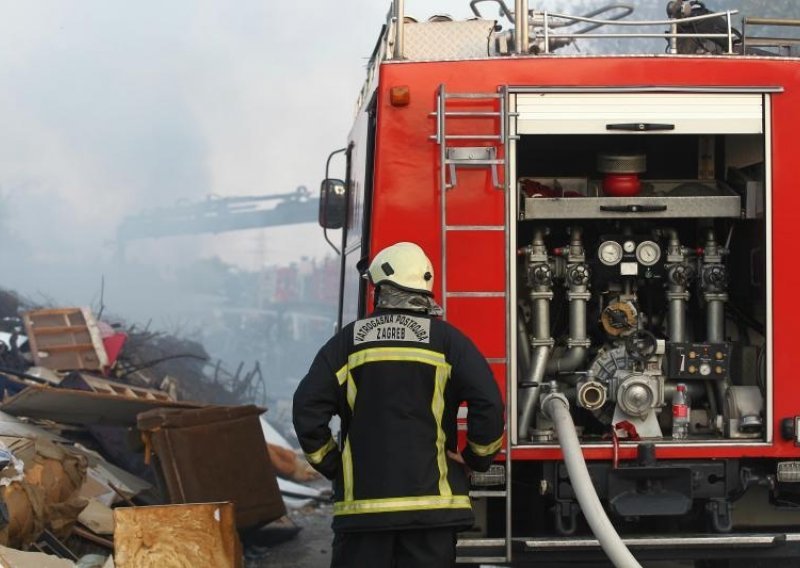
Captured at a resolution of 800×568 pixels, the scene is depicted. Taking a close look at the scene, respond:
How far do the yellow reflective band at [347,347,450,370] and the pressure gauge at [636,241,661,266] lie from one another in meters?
1.77

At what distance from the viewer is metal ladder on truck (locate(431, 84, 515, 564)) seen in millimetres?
→ 5398

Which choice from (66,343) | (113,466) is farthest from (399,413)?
(66,343)

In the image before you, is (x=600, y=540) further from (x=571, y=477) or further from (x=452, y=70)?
(x=452, y=70)

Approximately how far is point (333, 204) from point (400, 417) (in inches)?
121

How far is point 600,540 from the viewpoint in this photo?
4863mm

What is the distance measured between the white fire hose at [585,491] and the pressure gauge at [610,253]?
0.78 meters

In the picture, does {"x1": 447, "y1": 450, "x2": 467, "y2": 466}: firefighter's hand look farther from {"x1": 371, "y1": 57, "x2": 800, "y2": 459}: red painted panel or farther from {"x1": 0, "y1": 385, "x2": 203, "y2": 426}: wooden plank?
{"x1": 0, "y1": 385, "x2": 203, "y2": 426}: wooden plank

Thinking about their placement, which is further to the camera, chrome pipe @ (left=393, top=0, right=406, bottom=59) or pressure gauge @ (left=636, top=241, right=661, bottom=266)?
pressure gauge @ (left=636, top=241, right=661, bottom=266)

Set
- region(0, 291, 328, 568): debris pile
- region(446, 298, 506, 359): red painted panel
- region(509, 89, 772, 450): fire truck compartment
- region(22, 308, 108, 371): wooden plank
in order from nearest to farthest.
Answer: region(446, 298, 506, 359): red painted panel, region(509, 89, 772, 450): fire truck compartment, region(0, 291, 328, 568): debris pile, region(22, 308, 108, 371): wooden plank

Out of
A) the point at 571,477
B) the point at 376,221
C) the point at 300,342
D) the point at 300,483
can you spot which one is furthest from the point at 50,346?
the point at 300,342

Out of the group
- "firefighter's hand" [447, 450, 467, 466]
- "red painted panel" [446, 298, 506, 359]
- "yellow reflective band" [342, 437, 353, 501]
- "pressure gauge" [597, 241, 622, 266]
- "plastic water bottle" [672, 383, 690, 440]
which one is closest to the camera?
"yellow reflective band" [342, 437, 353, 501]

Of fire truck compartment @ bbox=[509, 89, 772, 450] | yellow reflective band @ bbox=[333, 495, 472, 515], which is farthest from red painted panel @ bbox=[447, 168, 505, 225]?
yellow reflective band @ bbox=[333, 495, 472, 515]

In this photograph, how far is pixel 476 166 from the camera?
5.44 m

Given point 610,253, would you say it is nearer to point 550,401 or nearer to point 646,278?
point 646,278
